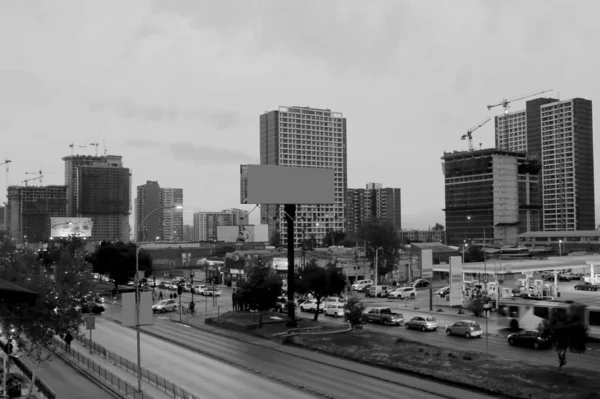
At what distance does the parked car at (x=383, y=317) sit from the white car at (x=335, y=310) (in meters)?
4.57

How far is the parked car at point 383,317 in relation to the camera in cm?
5203

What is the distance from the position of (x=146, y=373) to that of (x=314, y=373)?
937 cm

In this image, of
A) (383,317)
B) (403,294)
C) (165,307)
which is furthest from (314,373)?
(403,294)

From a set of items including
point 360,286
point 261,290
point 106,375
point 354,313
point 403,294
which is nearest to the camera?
point 106,375

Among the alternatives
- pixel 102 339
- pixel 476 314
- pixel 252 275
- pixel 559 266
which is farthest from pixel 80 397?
pixel 559 266

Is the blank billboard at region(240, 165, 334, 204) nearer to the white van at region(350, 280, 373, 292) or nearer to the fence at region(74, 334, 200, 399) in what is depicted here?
the fence at region(74, 334, 200, 399)

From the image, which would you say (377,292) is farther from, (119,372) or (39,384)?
(39,384)

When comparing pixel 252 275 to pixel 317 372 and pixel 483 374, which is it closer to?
pixel 317 372

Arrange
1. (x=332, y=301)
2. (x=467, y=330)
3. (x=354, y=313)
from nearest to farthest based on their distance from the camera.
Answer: (x=467, y=330) < (x=354, y=313) < (x=332, y=301)

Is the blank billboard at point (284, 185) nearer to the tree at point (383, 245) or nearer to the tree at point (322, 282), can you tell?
the tree at point (322, 282)

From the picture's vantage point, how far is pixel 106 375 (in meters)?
32.3

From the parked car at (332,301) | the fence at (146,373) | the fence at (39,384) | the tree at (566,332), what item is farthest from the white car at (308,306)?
the tree at (566,332)

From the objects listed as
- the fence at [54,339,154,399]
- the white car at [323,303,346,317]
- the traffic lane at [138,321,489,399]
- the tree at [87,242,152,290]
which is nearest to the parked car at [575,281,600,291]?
the white car at [323,303,346,317]

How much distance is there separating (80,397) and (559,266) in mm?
63101
